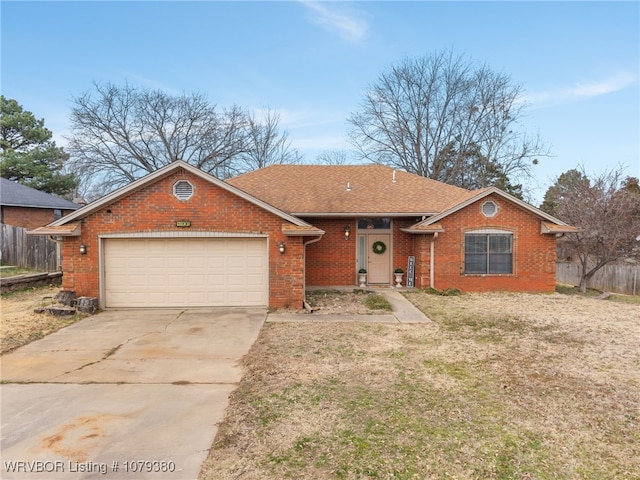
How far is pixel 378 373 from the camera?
5.38m

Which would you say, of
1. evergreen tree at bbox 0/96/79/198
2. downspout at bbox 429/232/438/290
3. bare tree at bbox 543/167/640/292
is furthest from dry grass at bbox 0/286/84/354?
evergreen tree at bbox 0/96/79/198

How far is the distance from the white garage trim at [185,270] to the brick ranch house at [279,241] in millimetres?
27

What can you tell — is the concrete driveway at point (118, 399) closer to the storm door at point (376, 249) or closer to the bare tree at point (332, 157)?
the storm door at point (376, 249)

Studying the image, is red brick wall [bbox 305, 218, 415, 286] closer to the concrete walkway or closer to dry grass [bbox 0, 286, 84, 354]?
the concrete walkway

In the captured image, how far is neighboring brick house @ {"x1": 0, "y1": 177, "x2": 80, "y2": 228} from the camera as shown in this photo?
2044 centimetres

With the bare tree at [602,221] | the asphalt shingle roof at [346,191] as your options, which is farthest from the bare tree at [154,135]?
the bare tree at [602,221]

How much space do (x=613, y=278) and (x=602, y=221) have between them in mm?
3255

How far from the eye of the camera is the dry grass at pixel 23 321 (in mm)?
7062

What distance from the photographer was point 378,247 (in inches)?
532

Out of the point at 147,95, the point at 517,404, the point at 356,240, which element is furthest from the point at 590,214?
the point at 147,95

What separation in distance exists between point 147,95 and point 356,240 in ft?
74.9

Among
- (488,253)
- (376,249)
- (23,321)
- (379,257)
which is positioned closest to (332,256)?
(376,249)

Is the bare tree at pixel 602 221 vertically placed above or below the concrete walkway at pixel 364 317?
above

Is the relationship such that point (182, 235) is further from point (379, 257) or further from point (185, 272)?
point (379, 257)
